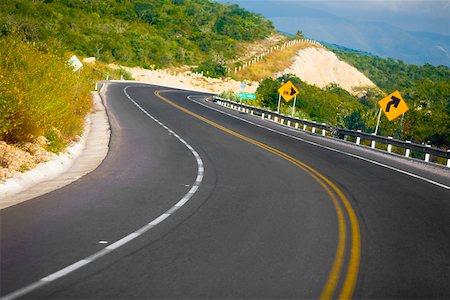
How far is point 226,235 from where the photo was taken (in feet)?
27.9

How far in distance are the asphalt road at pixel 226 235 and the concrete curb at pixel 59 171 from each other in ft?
1.43

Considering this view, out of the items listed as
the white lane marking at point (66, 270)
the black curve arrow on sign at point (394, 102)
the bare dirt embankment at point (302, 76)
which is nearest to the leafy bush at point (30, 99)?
the white lane marking at point (66, 270)

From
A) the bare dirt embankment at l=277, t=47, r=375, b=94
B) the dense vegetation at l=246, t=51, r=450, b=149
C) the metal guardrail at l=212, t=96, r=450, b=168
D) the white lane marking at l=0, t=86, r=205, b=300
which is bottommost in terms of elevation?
the white lane marking at l=0, t=86, r=205, b=300

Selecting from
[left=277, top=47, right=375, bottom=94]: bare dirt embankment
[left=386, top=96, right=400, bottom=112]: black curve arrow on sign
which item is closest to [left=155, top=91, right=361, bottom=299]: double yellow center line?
[left=386, top=96, right=400, bottom=112]: black curve arrow on sign

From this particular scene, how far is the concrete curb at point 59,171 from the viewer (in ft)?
35.0

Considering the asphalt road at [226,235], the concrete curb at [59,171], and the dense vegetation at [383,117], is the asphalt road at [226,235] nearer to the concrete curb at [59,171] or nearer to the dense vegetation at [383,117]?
the concrete curb at [59,171]

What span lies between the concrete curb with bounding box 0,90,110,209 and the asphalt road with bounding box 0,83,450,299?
17.2 inches

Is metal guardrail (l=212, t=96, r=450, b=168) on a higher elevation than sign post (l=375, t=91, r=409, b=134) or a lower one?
lower

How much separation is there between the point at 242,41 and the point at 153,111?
367 ft

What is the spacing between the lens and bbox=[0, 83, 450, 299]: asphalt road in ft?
20.5

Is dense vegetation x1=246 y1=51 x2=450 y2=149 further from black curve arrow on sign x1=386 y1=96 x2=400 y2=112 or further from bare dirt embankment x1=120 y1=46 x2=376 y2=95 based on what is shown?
bare dirt embankment x1=120 y1=46 x2=376 y2=95

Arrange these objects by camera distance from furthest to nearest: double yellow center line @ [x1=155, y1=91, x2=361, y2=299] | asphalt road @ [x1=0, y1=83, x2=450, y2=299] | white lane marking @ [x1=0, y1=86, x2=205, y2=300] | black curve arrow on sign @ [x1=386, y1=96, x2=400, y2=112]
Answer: black curve arrow on sign @ [x1=386, y1=96, x2=400, y2=112] → double yellow center line @ [x1=155, y1=91, x2=361, y2=299] → asphalt road @ [x1=0, y1=83, x2=450, y2=299] → white lane marking @ [x1=0, y1=86, x2=205, y2=300]

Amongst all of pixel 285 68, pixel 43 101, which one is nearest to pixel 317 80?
pixel 285 68

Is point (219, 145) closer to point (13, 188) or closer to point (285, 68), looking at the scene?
point (13, 188)
